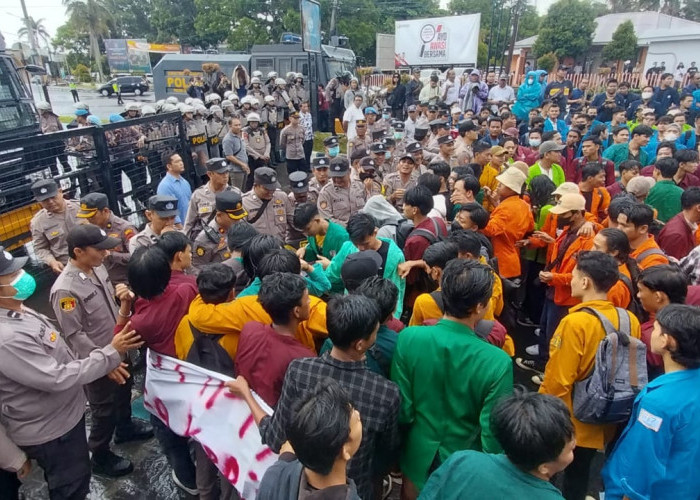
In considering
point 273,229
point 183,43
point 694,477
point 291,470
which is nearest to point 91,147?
point 273,229

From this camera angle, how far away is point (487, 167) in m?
6.13

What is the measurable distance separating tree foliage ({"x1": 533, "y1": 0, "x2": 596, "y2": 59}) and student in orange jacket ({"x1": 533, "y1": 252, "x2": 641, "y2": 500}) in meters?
33.6

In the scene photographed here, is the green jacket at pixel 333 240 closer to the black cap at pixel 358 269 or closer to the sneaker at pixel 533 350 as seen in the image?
the black cap at pixel 358 269

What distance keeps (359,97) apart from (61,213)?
26.9ft

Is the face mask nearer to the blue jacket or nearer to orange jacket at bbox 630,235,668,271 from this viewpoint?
the blue jacket

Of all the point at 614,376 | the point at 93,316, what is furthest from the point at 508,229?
the point at 93,316

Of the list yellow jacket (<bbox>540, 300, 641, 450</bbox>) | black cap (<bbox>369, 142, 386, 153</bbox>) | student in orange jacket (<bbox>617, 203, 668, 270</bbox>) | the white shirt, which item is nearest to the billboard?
the white shirt

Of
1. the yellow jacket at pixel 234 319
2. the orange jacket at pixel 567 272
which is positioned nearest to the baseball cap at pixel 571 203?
the orange jacket at pixel 567 272

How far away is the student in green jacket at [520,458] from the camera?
146 cm

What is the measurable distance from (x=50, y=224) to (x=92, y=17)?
192 feet

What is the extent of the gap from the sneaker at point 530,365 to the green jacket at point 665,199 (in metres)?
2.02

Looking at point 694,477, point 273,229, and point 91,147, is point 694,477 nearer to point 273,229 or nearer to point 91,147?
point 273,229

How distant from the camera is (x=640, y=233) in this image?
11.3ft

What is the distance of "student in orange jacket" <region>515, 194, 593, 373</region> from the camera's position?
3.69m
